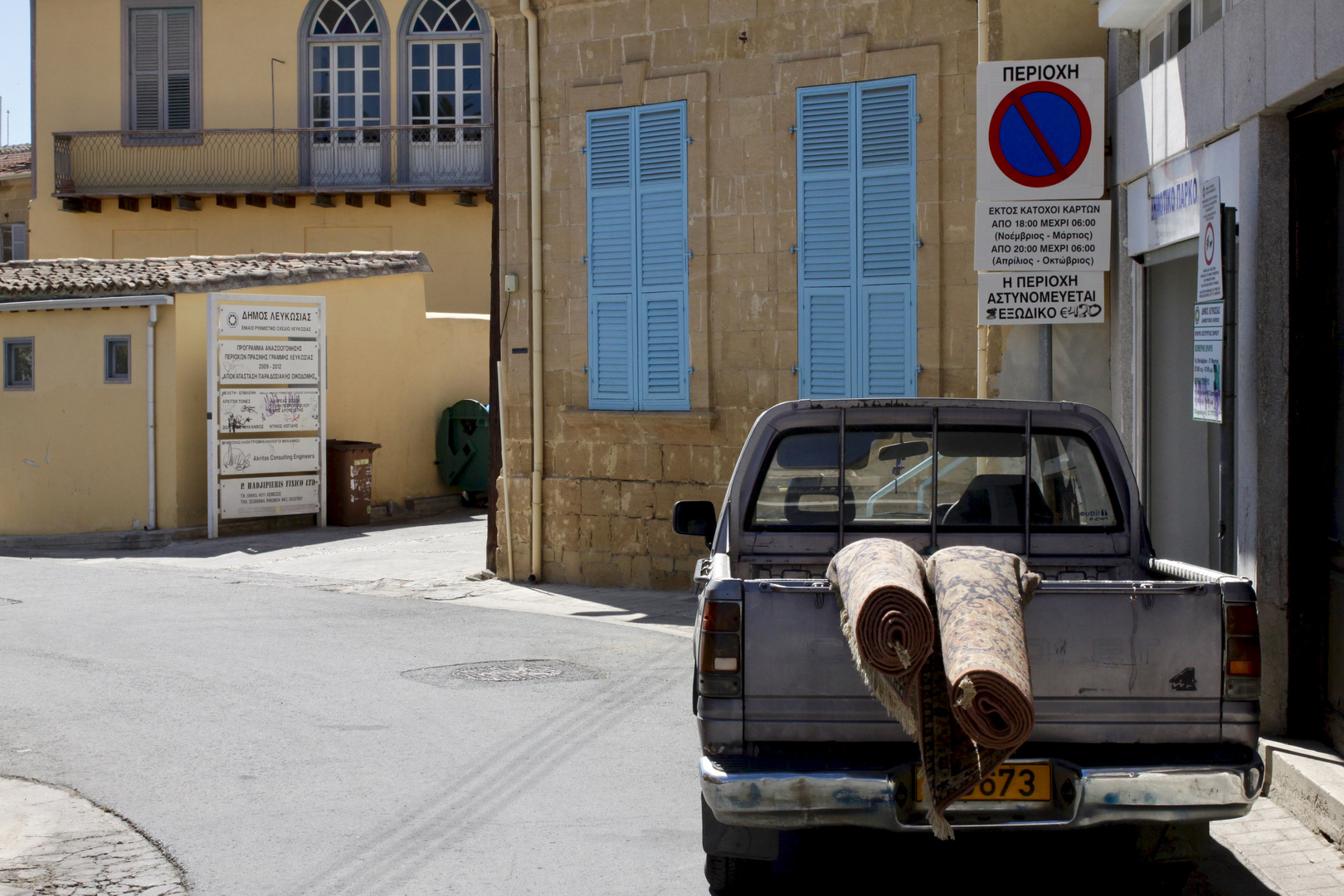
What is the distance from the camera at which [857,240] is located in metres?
11.4

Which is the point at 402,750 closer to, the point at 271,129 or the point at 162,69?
the point at 271,129

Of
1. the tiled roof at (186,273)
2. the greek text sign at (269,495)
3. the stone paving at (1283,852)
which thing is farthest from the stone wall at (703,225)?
the tiled roof at (186,273)

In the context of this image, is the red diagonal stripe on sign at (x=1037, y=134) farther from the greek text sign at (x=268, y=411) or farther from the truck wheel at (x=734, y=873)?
the greek text sign at (x=268, y=411)

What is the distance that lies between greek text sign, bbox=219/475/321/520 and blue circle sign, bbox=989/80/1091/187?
12.6 metres

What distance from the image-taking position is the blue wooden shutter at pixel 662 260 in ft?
40.1

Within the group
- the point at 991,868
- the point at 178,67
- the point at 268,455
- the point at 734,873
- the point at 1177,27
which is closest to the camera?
the point at 734,873

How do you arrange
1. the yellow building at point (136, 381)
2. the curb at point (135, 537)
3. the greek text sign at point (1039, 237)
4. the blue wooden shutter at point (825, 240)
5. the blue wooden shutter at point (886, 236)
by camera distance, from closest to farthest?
the greek text sign at point (1039, 237) → the blue wooden shutter at point (886, 236) → the blue wooden shutter at point (825, 240) → the curb at point (135, 537) → the yellow building at point (136, 381)

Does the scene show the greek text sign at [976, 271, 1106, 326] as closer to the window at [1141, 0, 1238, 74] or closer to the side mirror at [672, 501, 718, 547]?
the window at [1141, 0, 1238, 74]

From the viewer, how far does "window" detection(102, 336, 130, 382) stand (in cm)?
1756

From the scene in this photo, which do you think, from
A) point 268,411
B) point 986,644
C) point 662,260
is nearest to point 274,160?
point 268,411

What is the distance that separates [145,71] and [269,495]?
1436 centimetres

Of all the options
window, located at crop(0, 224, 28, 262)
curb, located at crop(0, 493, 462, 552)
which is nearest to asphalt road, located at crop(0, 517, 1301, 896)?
curb, located at crop(0, 493, 462, 552)

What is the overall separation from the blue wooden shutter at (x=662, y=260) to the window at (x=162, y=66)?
60.2 feet

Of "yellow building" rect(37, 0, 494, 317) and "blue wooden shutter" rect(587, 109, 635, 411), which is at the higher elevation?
"yellow building" rect(37, 0, 494, 317)
